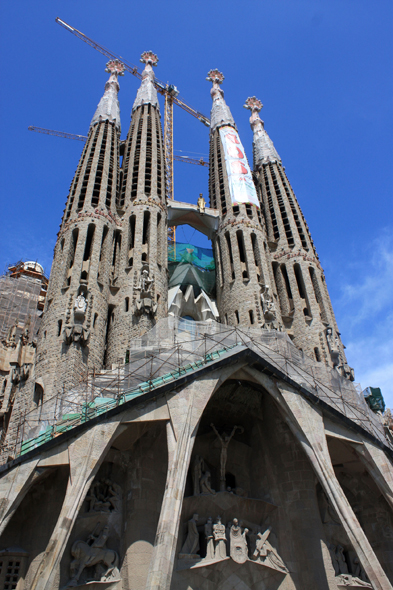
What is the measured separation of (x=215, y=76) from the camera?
142 ft

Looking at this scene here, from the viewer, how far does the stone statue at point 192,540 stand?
16356 millimetres

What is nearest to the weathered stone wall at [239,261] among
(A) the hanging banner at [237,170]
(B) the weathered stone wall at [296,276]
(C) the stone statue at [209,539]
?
(A) the hanging banner at [237,170]

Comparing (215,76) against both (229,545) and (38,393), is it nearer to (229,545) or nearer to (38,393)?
(38,393)

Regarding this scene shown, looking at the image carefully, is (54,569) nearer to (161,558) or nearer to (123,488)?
(161,558)

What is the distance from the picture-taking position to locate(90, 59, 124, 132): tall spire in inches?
1303

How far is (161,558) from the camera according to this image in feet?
42.4

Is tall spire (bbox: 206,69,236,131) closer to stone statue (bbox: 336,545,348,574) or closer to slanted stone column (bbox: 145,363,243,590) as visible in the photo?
slanted stone column (bbox: 145,363,243,590)

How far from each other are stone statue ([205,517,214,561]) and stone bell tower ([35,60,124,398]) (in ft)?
21.9

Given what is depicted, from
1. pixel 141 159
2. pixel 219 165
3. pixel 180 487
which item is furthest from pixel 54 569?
pixel 219 165

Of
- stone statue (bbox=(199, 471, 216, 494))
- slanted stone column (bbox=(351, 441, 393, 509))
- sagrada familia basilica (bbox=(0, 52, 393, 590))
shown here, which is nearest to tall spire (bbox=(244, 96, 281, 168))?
sagrada familia basilica (bbox=(0, 52, 393, 590))

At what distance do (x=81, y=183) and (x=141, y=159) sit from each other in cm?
461

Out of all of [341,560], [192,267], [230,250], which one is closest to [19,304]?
[192,267]

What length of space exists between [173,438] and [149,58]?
1381 inches

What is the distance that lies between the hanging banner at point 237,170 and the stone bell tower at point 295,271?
1655 mm
